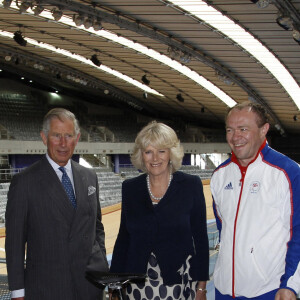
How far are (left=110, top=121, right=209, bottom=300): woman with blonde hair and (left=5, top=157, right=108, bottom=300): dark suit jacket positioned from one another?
34cm

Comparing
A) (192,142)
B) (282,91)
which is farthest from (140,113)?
(282,91)

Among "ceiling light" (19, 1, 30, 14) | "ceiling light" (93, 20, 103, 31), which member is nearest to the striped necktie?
"ceiling light" (19, 1, 30, 14)

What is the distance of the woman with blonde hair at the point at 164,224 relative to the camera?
3139mm

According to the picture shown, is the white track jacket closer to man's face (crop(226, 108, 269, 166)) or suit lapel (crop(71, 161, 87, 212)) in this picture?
man's face (crop(226, 108, 269, 166))

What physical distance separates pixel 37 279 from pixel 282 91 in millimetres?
24377

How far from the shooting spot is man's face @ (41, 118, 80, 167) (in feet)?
11.0

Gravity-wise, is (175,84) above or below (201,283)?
above

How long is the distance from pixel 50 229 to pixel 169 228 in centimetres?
78

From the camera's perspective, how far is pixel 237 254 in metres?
2.92

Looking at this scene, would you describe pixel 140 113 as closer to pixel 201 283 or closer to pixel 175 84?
pixel 175 84

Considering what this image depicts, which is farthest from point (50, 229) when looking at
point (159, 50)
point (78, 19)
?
point (159, 50)

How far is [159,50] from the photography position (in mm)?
21016

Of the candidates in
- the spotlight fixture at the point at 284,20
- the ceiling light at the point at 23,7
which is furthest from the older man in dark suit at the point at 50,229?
the ceiling light at the point at 23,7

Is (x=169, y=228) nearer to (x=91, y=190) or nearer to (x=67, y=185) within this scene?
(x=91, y=190)
